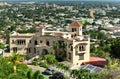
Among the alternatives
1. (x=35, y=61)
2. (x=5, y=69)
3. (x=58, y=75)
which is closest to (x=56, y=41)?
(x=35, y=61)

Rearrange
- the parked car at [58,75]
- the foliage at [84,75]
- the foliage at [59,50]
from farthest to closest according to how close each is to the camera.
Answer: the foliage at [59,50]
the parked car at [58,75]
the foliage at [84,75]

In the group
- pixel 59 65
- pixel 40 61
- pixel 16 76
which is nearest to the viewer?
pixel 16 76

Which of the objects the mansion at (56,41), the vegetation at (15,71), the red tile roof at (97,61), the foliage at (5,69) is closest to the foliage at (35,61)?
the mansion at (56,41)

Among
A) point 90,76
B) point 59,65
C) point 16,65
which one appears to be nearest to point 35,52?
point 59,65

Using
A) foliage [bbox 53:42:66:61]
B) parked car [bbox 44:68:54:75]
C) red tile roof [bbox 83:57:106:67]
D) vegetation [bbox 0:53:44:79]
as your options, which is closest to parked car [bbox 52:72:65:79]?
vegetation [bbox 0:53:44:79]

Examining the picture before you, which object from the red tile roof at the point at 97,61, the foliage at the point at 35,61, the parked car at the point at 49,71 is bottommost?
the red tile roof at the point at 97,61

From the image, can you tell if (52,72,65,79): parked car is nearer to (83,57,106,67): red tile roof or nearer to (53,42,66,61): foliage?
(83,57,106,67): red tile roof

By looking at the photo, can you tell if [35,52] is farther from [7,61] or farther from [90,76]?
[90,76]

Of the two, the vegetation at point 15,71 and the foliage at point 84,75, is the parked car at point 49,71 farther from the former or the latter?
the foliage at point 84,75
